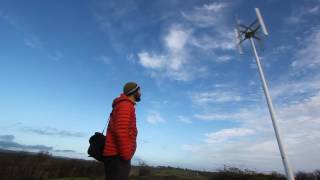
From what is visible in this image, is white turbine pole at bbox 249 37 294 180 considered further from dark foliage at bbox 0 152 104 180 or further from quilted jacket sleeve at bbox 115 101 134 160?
dark foliage at bbox 0 152 104 180

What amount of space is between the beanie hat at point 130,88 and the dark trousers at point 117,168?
117 centimetres

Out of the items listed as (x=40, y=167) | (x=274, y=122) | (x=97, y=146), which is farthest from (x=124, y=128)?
(x=40, y=167)

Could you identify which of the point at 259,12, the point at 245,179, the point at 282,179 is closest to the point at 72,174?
the point at 245,179

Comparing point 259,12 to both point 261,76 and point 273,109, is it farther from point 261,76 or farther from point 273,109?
point 273,109

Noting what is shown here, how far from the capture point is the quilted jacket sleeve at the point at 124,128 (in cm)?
504

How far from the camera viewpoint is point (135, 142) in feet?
17.4

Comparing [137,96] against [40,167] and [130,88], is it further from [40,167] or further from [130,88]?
[40,167]

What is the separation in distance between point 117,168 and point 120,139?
1.47 ft

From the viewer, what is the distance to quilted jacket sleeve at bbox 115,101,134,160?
5.04 meters

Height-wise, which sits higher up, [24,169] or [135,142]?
[24,169]

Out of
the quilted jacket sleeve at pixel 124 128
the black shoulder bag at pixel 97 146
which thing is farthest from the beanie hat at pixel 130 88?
the black shoulder bag at pixel 97 146

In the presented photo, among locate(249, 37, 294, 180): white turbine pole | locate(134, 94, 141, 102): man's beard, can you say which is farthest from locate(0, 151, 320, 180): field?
locate(134, 94, 141, 102): man's beard

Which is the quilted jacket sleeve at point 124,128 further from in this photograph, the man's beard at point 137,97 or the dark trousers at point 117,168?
the man's beard at point 137,97

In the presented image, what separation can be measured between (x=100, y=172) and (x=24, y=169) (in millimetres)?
7252
